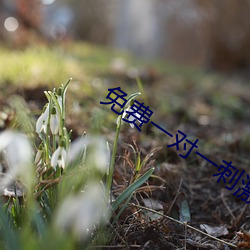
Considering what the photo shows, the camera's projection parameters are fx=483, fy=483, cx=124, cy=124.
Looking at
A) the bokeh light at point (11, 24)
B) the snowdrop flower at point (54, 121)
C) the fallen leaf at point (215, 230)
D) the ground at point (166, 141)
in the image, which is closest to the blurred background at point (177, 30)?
the bokeh light at point (11, 24)

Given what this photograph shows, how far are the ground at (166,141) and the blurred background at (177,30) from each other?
6.65 ft

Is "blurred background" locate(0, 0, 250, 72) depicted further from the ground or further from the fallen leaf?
the fallen leaf

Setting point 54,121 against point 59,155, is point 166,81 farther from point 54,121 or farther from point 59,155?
point 59,155

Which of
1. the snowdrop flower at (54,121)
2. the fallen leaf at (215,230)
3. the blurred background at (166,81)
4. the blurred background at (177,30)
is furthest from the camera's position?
the blurred background at (177,30)

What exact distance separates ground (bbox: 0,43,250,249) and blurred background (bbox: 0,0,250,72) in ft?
6.65

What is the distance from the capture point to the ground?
1477 millimetres

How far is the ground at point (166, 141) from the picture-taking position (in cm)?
148

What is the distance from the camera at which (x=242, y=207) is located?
189 cm

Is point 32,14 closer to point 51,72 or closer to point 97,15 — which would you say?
point 51,72

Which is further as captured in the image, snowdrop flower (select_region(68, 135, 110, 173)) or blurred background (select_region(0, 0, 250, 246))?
blurred background (select_region(0, 0, 250, 246))

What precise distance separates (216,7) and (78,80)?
17.3 ft

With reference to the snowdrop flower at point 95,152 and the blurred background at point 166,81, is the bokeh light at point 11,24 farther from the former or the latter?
the snowdrop flower at point 95,152

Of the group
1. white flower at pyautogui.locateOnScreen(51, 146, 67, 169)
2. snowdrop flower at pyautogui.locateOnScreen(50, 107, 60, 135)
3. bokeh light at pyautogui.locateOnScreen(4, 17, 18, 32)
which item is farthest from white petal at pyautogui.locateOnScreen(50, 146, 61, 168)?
bokeh light at pyautogui.locateOnScreen(4, 17, 18, 32)

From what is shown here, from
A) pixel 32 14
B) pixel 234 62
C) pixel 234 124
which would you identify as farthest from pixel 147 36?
pixel 234 124
